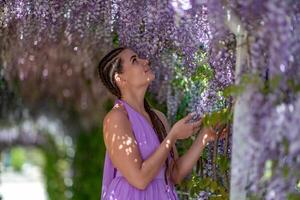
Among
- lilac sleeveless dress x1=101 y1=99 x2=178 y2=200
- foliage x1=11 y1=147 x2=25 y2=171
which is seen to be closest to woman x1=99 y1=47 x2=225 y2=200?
lilac sleeveless dress x1=101 y1=99 x2=178 y2=200

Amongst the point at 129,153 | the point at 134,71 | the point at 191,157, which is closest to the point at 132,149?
the point at 129,153

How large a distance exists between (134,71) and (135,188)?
0.48 meters

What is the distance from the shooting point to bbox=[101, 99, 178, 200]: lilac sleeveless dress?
3.03 meters

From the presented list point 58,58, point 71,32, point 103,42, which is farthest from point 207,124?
point 58,58

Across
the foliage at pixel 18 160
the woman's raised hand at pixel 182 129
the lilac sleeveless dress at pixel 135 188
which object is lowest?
the foliage at pixel 18 160

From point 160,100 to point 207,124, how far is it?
6.82 ft

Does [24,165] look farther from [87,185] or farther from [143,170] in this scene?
[143,170]

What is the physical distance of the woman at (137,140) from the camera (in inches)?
114

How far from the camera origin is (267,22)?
216 cm

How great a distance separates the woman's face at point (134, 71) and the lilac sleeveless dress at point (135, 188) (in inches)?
3.8

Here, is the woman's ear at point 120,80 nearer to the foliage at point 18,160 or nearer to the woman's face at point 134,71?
the woman's face at point 134,71

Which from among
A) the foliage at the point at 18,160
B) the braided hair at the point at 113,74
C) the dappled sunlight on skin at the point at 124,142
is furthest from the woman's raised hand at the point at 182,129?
the foliage at the point at 18,160

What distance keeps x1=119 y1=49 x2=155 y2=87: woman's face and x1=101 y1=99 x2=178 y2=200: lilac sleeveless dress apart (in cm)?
10

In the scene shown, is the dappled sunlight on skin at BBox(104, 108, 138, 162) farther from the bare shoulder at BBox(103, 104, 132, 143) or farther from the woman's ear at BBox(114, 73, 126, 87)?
the woman's ear at BBox(114, 73, 126, 87)
